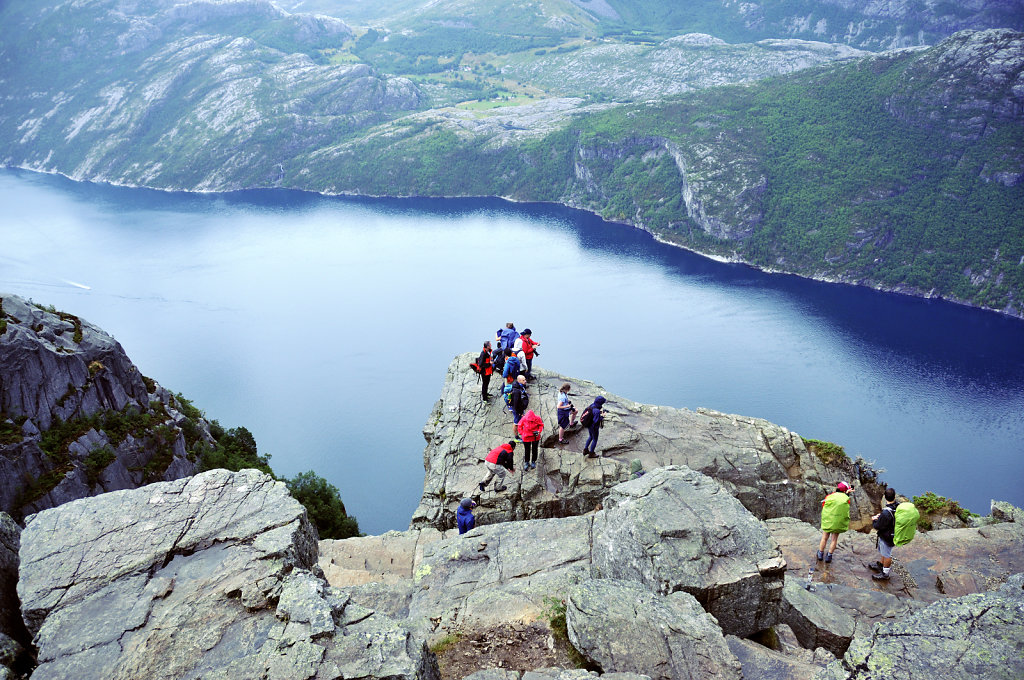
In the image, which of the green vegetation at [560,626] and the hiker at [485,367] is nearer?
the green vegetation at [560,626]

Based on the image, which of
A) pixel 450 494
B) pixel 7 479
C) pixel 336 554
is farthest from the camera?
pixel 7 479

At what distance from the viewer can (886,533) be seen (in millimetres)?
18781

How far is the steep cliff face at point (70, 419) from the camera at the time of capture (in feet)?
91.1

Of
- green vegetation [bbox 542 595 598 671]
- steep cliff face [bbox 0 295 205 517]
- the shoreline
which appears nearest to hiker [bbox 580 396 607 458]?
green vegetation [bbox 542 595 598 671]

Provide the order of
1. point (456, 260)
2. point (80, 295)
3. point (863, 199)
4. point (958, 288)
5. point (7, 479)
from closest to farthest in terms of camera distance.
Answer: point (7, 479) < point (80, 295) < point (958, 288) < point (456, 260) < point (863, 199)

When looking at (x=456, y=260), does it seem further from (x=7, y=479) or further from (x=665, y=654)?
(x=665, y=654)

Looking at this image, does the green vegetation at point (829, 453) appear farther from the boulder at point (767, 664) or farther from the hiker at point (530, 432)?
the boulder at point (767, 664)

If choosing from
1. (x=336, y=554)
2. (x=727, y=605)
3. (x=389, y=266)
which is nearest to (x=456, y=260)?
(x=389, y=266)

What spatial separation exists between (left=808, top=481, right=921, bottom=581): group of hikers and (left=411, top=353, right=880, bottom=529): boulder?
5.89 meters

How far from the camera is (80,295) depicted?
105562 millimetres

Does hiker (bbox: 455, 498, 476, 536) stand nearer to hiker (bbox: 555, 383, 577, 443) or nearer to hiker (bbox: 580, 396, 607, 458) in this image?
hiker (bbox: 580, 396, 607, 458)

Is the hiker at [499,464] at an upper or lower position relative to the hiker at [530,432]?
lower

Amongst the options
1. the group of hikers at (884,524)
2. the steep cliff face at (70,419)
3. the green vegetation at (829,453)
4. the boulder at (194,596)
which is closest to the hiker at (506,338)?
the boulder at (194,596)

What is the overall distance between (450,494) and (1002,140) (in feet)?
551
